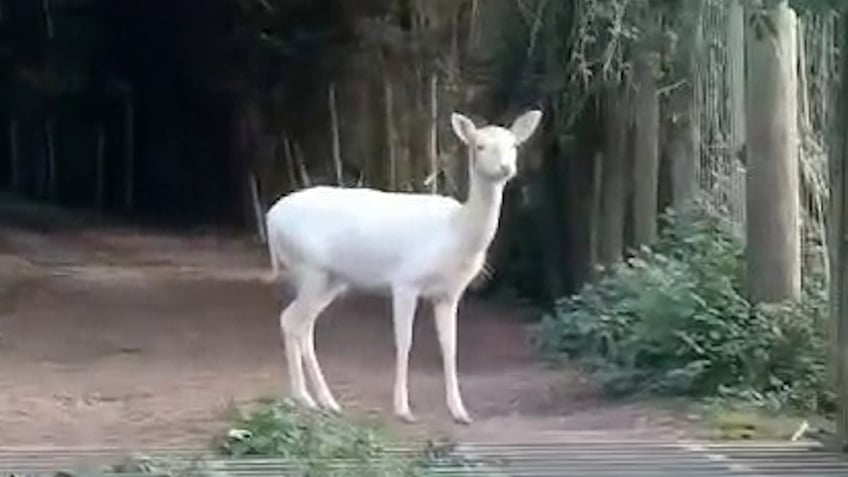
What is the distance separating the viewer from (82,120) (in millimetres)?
35656

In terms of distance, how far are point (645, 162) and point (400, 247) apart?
207 inches

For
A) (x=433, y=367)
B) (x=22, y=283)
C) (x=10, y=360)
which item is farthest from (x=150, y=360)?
(x=22, y=283)

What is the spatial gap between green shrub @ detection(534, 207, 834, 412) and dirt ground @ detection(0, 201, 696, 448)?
12.1 inches

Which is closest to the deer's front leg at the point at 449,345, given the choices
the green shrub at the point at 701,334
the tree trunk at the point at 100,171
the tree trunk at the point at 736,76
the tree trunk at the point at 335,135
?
→ the green shrub at the point at 701,334

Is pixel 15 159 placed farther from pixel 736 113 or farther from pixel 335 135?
pixel 736 113

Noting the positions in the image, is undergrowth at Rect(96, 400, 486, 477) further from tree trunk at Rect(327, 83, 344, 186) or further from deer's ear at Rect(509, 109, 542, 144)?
tree trunk at Rect(327, 83, 344, 186)

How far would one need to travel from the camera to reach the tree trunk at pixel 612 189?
54.7ft

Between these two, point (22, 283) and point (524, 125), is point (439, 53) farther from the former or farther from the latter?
point (524, 125)

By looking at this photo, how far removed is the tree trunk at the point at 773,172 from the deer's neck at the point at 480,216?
187 centimetres

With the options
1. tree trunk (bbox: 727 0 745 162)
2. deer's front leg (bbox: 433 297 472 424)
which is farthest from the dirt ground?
tree trunk (bbox: 727 0 745 162)

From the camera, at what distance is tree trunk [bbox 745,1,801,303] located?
1227cm

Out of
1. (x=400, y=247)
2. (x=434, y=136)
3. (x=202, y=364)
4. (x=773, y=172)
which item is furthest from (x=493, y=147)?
(x=434, y=136)

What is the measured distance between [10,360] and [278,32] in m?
13.2

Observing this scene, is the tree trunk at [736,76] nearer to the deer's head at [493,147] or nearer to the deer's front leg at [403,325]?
the deer's head at [493,147]
